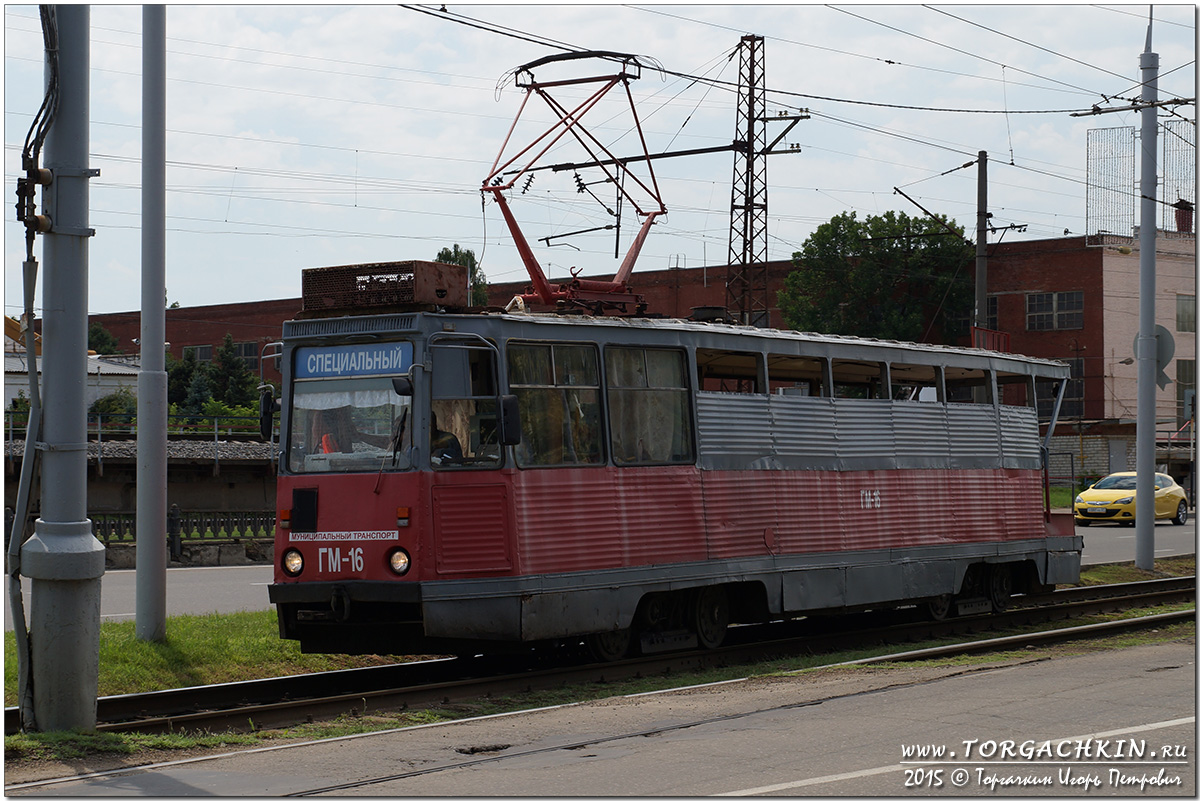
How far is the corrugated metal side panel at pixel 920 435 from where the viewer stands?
52.7ft

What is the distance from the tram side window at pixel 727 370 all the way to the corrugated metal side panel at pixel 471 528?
289 cm

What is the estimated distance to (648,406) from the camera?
1279cm

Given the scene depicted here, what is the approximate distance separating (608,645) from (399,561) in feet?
8.04

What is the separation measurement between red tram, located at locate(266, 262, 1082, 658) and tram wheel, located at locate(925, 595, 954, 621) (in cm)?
71

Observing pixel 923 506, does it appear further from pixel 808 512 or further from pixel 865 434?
pixel 808 512

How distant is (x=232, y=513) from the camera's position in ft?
100

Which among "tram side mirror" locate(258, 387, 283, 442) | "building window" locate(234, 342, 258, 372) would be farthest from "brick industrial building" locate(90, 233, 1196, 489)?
"tram side mirror" locate(258, 387, 283, 442)

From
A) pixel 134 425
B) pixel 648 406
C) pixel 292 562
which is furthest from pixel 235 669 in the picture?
pixel 134 425

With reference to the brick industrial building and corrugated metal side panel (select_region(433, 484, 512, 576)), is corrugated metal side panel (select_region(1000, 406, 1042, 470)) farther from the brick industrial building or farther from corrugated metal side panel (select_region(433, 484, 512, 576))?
the brick industrial building

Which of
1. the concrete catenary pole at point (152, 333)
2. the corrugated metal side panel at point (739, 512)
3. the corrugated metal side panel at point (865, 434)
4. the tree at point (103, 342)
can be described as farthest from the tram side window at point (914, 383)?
the tree at point (103, 342)

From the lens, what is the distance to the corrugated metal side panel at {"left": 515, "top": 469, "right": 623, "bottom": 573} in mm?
11516

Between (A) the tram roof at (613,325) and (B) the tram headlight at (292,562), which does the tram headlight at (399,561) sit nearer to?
(B) the tram headlight at (292,562)

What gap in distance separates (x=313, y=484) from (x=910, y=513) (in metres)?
7.62

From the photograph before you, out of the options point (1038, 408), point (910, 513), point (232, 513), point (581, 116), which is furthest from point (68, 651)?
point (232, 513)
